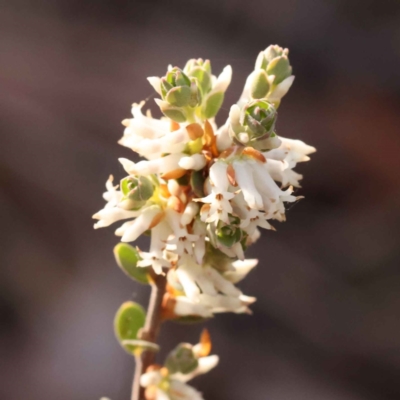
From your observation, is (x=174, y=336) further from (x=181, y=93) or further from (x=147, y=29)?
(x=181, y=93)

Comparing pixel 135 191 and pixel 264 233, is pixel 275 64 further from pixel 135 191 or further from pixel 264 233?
pixel 264 233

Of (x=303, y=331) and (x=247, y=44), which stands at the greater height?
(x=247, y=44)

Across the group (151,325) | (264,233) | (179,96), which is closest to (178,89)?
(179,96)

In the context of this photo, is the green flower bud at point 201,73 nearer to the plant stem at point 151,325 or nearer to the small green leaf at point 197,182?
the small green leaf at point 197,182

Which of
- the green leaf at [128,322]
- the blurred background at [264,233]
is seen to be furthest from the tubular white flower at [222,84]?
the blurred background at [264,233]

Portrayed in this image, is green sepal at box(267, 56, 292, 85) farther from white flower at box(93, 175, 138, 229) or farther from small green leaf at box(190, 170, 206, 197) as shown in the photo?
white flower at box(93, 175, 138, 229)

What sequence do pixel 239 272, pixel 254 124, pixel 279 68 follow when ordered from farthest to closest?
pixel 239 272
pixel 279 68
pixel 254 124

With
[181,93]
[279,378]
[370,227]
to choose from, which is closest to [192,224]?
[181,93]
